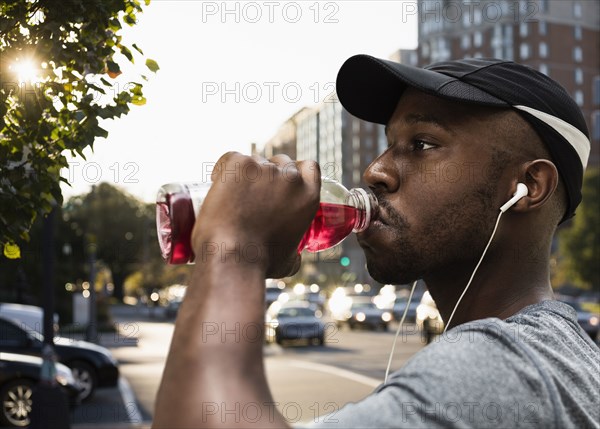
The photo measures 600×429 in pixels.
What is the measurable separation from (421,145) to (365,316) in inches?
1449

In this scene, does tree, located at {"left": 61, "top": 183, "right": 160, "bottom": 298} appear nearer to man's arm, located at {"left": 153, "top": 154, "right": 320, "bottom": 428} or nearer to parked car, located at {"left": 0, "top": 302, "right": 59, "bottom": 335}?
parked car, located at {"left": 0, "top": 302, "right": 59, "bottom": 335}

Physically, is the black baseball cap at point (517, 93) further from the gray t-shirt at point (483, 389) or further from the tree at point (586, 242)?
the tree at point (586, 242)

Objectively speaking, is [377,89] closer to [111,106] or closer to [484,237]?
[484,237]

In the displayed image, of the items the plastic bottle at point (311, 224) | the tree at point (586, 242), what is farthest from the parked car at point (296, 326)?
the tree at point (586, 242)

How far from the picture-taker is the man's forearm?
107cm

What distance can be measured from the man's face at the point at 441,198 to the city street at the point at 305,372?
5285mm

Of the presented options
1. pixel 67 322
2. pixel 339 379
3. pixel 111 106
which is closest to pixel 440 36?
pixel 67 322

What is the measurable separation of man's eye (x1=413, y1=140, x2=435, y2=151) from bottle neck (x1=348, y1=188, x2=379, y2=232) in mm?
129

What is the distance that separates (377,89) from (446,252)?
426mm

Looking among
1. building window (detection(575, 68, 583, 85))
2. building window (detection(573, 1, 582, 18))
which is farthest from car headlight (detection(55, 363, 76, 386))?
building window (detection(573, 1, 582, 18))

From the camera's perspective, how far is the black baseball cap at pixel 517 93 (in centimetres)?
161

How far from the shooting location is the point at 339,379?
18672 millimetres

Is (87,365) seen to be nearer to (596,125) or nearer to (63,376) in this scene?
(63,376)

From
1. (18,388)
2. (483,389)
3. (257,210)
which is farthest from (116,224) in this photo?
(483,389)
